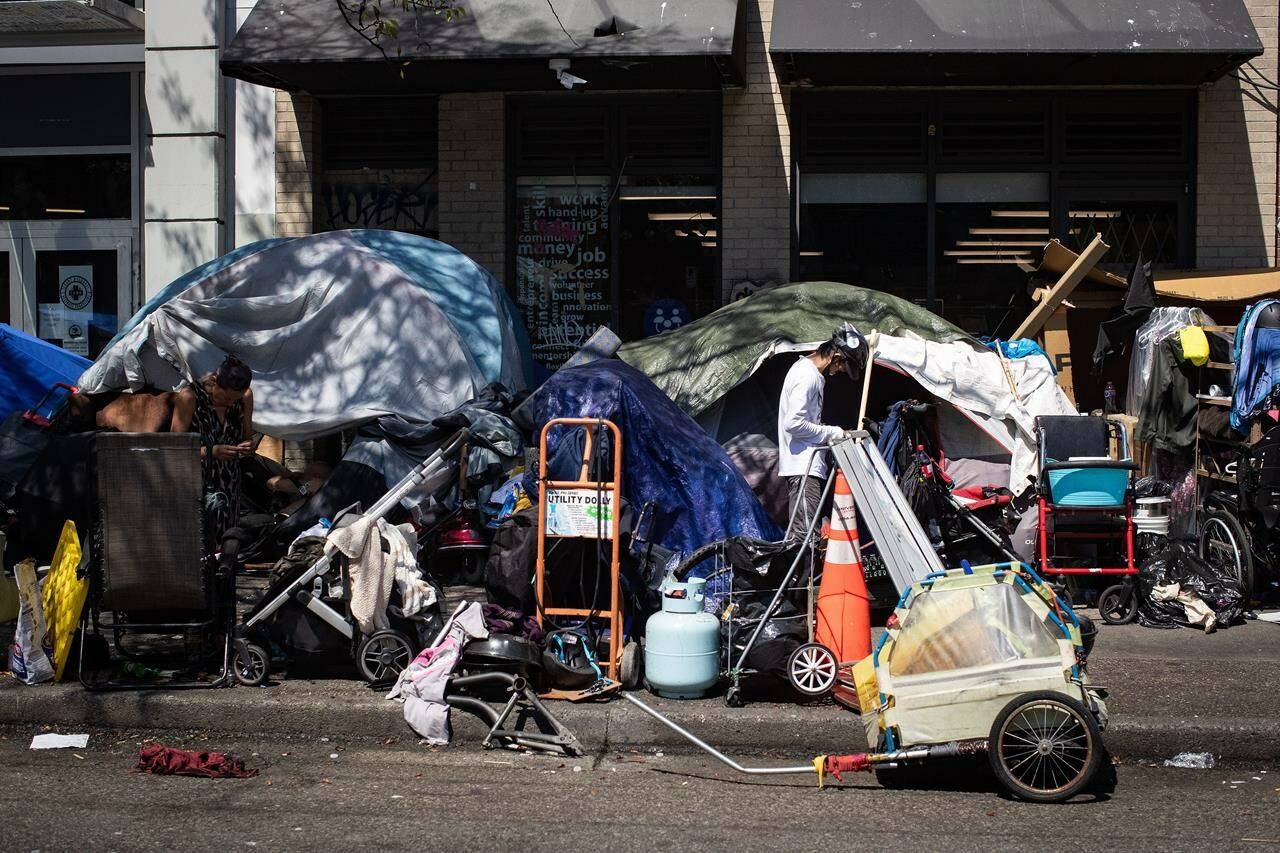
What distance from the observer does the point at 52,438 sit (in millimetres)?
9773

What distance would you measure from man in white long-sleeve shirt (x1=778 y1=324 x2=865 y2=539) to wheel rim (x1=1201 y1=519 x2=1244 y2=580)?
2.97 meters

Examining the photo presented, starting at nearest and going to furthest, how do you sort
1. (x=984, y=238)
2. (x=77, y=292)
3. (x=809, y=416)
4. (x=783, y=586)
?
(x=783, y=586)
(x=809, y=416)
(x=984, y=238)
(x=77, y=292)

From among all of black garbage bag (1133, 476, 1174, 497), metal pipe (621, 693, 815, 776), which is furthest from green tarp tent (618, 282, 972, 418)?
metal pipe (621, 693, 815, 776)

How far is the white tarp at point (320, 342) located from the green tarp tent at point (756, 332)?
1310 millimetres

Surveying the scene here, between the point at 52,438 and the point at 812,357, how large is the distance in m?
5.67

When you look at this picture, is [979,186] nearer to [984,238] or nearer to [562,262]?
[984,238]

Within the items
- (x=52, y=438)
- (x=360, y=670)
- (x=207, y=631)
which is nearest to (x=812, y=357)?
(x=360, y=670)

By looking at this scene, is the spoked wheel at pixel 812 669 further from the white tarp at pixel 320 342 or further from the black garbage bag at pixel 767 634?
the white tarp at pixel 320 342

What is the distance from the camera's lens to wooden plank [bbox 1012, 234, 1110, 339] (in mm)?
10883

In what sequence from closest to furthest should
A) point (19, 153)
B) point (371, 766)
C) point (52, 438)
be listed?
point (371, 766)
point (52, 438)
point (19, 153)

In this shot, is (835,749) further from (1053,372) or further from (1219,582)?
(1053,372)

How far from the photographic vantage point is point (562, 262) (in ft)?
42.5

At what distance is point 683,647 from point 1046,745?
197cm

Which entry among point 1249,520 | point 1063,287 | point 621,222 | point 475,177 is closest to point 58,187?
point 475,177
